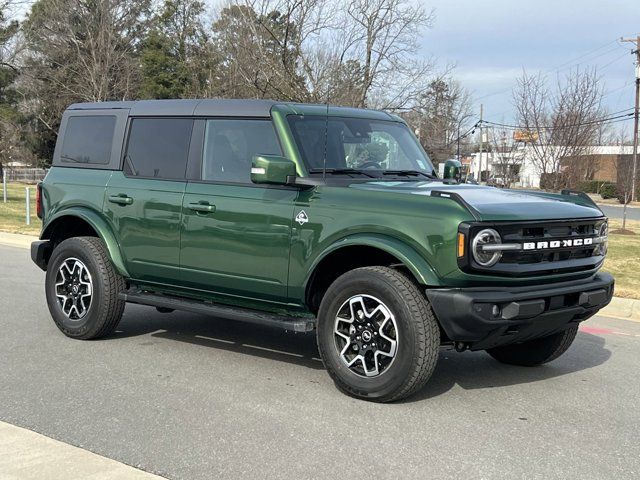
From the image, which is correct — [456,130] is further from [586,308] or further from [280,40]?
[586,308]

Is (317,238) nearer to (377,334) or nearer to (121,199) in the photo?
(377,334)

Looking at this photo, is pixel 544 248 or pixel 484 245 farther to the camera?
pixel 544 248

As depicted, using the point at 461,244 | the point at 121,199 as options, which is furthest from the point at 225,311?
the point at 461,244

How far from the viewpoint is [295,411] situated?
449 cm

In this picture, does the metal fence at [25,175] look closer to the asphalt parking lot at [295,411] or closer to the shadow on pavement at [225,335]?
the shadow on pavement at [225,335]

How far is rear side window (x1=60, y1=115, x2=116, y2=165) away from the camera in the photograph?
20.8ft

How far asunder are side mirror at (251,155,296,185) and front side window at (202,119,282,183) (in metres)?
0.35

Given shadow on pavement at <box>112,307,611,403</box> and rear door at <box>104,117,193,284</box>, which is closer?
shadow on pavement at <box>112,307,611,403</box>

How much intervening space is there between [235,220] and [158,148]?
1213 mm

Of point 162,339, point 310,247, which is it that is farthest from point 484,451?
point 162,339

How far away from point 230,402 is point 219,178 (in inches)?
72.4

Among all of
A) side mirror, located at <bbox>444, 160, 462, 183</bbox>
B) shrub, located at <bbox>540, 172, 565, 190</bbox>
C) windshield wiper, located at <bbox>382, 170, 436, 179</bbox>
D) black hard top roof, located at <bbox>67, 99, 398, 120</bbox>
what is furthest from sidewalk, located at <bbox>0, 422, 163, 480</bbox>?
shrub, located at <bbox>540, 172, 565, 190</bbox>

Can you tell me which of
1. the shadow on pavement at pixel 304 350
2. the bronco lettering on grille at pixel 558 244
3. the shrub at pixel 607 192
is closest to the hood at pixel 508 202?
the bronco lettering on grille at pixel 558 244

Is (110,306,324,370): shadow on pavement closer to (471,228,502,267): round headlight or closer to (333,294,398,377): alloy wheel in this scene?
(333,294,398,377): alloy wheel
